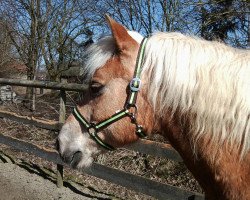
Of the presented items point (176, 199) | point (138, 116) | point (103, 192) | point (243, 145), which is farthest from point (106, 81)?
point (103, 192)

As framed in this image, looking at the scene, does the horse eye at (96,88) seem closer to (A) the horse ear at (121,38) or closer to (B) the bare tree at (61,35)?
(A) the horse ear at (121,38)

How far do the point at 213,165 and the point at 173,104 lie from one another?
0.37 metres

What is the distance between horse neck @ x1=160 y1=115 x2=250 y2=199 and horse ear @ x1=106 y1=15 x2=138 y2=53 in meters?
0.45

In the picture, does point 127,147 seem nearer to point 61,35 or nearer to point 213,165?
point 213,165

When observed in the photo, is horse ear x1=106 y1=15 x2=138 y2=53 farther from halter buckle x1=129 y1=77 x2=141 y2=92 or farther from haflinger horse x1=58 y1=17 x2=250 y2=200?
halter buckle x1=129 y1=77 x2=141 y2=92

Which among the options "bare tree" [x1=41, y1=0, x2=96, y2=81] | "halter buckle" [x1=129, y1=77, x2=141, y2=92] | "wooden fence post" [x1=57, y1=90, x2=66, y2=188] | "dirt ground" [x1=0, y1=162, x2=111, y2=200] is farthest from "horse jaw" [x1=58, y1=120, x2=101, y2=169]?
"bare tree" [x1=41, y1=0, x2=96, y2=81]

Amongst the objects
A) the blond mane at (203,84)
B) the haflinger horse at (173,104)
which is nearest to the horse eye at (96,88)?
the haflinger horse at (173,104)

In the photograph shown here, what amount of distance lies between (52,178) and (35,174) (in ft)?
1.35

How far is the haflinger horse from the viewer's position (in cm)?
170

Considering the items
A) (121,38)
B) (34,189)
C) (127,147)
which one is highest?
(121,38)

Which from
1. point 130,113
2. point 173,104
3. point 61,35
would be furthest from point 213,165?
point 61,35

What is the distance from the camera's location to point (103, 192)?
4.81m

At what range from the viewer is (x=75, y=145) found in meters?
2.04

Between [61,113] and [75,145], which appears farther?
[61,113]
